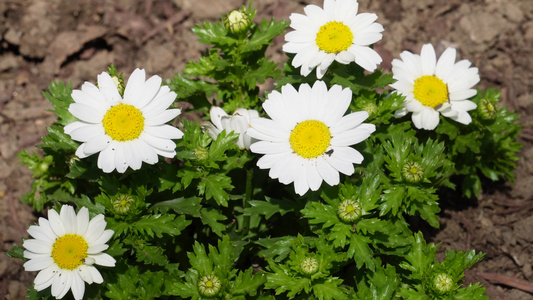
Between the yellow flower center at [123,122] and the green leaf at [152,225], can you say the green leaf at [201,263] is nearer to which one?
the green leaf at [152,225]

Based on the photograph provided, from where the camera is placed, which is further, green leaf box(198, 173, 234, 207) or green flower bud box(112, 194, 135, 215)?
green leaf box(198, 173, 234, 207)

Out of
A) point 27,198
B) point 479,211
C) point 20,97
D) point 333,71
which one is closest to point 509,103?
point 479,211

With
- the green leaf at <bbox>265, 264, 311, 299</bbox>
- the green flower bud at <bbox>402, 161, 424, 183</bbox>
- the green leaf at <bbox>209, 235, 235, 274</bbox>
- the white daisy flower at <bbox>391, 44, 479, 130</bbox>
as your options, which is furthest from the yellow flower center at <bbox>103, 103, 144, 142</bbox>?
the white daisy flower at <bbox>391, 44, 479, 130</bbox>

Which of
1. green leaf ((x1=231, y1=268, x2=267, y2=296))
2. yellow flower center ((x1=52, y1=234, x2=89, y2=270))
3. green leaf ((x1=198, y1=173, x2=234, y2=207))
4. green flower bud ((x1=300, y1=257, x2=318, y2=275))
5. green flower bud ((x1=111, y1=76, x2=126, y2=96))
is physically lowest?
green leaf ((x1=231, y1=268, x2=267, y2=296))

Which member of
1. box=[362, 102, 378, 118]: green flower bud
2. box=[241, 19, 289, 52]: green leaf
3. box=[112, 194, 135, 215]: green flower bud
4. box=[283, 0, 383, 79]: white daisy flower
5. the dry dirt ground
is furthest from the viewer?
the dry dirt ground

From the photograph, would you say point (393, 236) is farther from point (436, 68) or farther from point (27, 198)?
point (27, 198)

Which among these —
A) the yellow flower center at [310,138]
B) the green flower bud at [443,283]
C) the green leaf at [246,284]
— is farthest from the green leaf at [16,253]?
the green flower bud at [443,283]

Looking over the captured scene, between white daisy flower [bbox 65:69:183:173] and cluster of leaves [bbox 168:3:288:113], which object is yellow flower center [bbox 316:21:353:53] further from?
white daisy flower [bbox 65:69:183:173]
